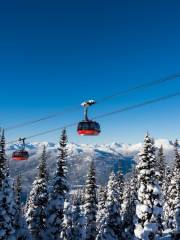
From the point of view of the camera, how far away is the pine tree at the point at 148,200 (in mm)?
43281

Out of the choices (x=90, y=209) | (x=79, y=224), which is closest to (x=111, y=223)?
(x=90, y=209)

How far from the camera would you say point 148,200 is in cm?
4362

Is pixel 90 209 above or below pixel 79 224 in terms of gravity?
above

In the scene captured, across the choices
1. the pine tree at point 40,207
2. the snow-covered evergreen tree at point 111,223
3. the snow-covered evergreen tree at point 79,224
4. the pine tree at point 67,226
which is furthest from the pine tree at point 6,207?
the snow-covered evergreen tree at point 111,223

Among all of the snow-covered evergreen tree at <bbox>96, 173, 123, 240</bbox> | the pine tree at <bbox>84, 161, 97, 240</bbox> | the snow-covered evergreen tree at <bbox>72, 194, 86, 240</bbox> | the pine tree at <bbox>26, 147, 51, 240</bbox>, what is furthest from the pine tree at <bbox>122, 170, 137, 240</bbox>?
the pine tree at <bbox>26, 147, 51, 240</bbox>

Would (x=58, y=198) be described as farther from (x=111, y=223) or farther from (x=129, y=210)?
(x=129, y=210)

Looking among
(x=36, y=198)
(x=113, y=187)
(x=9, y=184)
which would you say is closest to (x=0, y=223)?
(x=9, y=184)

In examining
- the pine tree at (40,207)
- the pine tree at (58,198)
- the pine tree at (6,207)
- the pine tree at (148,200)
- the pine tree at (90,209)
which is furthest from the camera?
the pine tree at (90,209)

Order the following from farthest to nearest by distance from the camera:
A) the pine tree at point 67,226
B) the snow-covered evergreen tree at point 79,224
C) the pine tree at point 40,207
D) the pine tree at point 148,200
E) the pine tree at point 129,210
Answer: the pine tree at point 129,210
the pine tree at point 67,226
the snow-covered evergreen tree at point 79,224
the pine tree at point 40,207
the pine tree at point 148,200

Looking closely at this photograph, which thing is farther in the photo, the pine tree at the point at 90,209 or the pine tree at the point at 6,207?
the pine tree at the point at 90,209

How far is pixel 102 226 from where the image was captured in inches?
2365

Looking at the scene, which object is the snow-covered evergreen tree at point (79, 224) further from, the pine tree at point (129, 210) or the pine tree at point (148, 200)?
the pine tree at point (148, 200)

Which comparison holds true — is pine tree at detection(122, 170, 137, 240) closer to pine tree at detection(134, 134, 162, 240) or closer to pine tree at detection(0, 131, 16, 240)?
pine tree at detection(134, 134, 162, 240)

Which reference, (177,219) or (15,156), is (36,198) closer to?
(15,156)
